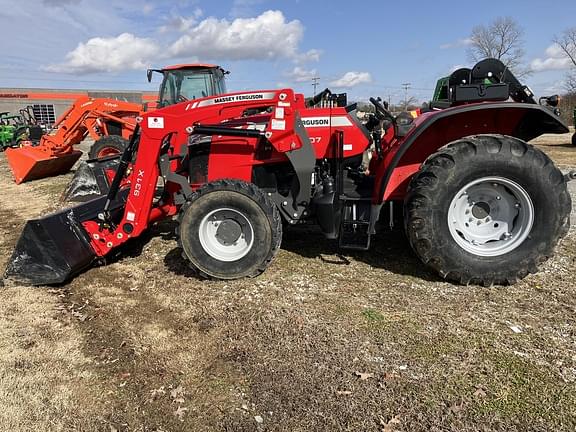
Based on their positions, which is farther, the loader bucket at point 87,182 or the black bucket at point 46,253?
the loader bucket at point 87,182

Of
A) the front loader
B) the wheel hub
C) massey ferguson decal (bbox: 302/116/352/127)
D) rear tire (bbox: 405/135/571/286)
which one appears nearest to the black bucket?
the wheel hub

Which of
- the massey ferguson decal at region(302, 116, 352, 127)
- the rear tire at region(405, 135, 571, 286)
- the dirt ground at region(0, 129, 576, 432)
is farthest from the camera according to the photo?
the massey ferguson decal at region(302, 116, 352, 127)

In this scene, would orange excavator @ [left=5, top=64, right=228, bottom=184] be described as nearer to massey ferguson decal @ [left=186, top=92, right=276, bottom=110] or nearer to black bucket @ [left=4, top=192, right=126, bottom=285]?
massey ferguson decal @ [left=186, top=92, right=276, bottom=110]

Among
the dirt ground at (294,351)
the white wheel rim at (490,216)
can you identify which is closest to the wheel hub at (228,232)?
the dirt ground at (294,351)

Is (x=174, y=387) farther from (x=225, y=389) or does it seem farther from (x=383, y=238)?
(x=383, y=238)

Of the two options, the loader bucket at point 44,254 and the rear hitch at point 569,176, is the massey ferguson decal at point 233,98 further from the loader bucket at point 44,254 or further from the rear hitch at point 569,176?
the rear hitch at point 569,176

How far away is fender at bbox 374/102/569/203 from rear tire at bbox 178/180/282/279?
1.11m

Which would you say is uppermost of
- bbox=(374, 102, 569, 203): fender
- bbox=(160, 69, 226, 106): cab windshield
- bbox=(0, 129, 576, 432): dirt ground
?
bbox=(160, 69, 226, 106): cab windshield

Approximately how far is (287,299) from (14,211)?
6.21 meters

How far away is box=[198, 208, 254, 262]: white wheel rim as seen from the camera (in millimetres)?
4387

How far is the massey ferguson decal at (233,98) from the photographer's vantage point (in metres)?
4.46

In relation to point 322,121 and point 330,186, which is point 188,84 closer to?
point 322,121

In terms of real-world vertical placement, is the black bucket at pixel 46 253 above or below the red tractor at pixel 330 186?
below

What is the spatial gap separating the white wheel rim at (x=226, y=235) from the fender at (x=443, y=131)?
1.31 m
